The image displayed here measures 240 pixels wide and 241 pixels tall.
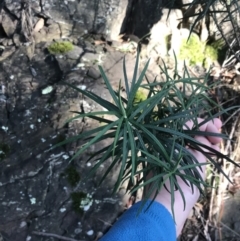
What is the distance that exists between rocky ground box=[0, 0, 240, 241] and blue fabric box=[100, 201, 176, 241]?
342 millimetres

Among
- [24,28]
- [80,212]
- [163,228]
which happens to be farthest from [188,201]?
[24,28]

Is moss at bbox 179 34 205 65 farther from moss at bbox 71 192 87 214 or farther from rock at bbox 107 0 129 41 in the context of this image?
moss at bbox 71 192 87 214

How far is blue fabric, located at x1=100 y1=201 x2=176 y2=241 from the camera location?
1.30m

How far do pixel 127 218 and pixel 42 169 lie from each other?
0.52 m

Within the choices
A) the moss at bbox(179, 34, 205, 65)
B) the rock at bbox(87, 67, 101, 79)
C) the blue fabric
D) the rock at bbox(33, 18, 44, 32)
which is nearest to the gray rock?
the rock at bbox(87, 67, 101, 79)

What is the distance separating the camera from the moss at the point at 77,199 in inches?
66.9

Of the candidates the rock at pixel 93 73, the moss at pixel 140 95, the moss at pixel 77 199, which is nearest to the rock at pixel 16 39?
the rock at pixel 93 73

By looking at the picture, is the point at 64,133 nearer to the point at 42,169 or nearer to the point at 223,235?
the point at 42,169

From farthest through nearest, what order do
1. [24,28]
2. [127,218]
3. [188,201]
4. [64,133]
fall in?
[24,28]
[64,133]
[188,201]
[127,218]

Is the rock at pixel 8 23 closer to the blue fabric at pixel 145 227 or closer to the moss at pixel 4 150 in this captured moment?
the moss at pixel 4 150

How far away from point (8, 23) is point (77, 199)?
99cm

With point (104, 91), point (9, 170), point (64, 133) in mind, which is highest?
point (104, 91)

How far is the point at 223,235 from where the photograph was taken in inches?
69.4

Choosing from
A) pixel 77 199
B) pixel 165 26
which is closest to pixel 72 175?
pixel 77 199
